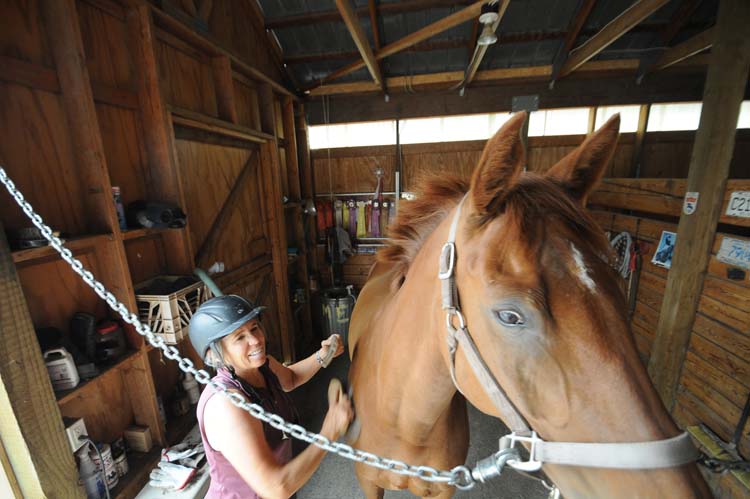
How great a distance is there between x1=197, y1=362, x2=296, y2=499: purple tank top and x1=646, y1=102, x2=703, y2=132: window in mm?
5726

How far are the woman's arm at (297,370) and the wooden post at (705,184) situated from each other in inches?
105

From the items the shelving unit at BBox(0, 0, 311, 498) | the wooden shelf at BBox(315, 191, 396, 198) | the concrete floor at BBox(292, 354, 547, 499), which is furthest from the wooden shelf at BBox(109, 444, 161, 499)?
the wooden shelf at BBox(315, 191, 396, 198)

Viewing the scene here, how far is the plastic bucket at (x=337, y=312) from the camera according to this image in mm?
4117

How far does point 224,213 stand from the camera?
280 centimetres

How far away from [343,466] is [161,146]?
9.69 ft

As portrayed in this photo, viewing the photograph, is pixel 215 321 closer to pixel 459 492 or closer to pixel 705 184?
pixel 459 492

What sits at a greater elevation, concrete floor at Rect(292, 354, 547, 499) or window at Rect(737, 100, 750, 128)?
window at Rect(737, 100, 750, 128)

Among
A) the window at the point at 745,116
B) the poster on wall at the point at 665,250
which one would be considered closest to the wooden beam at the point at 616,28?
the poster on wall at the point at 665,250

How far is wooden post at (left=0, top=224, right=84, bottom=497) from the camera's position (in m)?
1.13

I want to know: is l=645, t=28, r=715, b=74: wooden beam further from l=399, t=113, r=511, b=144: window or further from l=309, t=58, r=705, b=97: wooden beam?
l=399, t=113, r=511, b=144: window

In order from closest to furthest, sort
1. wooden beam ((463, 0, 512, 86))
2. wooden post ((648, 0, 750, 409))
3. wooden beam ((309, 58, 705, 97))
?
1. wooden post ((648, 0, 750, 409))
2. wooden beam ((463, 0, 512, 86))
3. wooden beam ((309, 58, 705, 97))

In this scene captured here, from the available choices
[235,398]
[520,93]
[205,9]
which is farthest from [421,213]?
[520,93]

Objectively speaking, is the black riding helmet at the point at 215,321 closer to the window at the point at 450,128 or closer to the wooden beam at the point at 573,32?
the window at the point at 450,128

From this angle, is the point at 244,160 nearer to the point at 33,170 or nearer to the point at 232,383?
the point at 33,170
